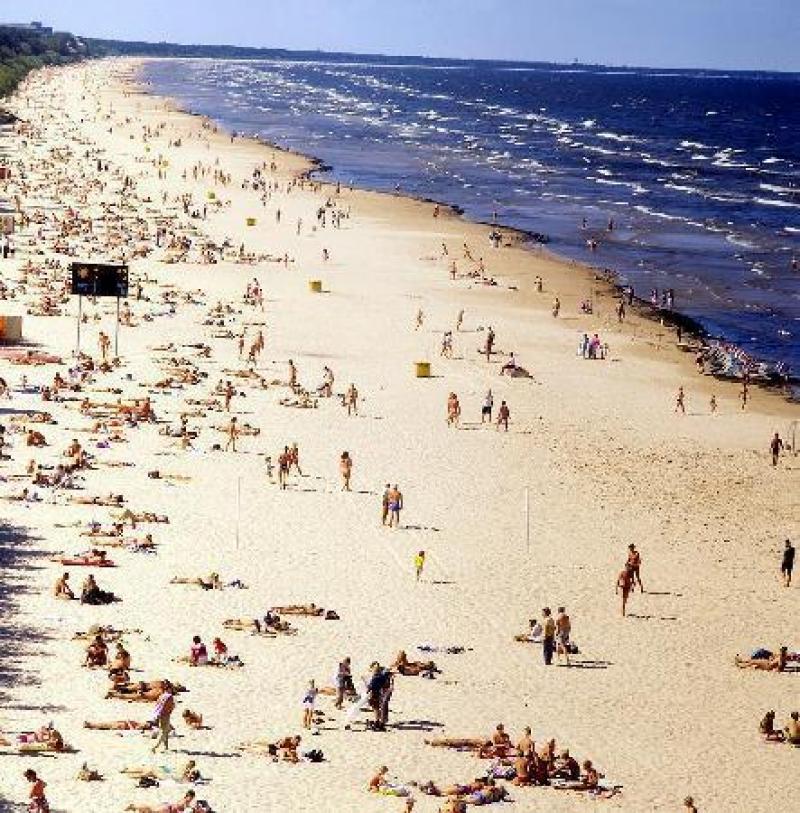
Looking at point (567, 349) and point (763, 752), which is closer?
point (763, 752)

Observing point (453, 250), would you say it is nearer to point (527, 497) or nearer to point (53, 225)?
point (53, 225)

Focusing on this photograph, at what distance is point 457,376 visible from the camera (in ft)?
126

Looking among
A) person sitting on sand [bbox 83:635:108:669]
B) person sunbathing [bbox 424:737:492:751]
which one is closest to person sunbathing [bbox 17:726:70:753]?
person sitting on sand [bbox 83:635:108:669]

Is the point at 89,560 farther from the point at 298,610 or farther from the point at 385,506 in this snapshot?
the point at 385,506

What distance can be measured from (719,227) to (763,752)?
193ft

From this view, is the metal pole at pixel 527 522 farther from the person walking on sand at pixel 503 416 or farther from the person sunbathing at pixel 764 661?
the person sunbathing at pixel 764 661

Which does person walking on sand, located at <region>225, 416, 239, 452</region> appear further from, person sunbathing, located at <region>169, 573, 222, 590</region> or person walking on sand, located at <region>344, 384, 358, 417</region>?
person sunbathing, located at <region>169, 573, 222, 590</region>

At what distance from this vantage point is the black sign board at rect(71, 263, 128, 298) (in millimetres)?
36469

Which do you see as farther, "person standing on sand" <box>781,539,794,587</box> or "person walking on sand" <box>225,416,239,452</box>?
"person walking on sand" <box>225,416,239,452</box>

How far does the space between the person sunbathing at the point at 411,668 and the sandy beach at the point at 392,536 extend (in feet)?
0.54

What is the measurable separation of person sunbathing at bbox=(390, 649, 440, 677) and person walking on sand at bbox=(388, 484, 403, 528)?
6381mm

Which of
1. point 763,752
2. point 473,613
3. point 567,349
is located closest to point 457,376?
point 567,349

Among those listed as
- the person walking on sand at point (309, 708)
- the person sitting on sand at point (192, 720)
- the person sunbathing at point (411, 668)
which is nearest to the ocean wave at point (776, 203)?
the person sunbathing at point (411, 668)

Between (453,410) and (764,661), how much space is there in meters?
13.4
